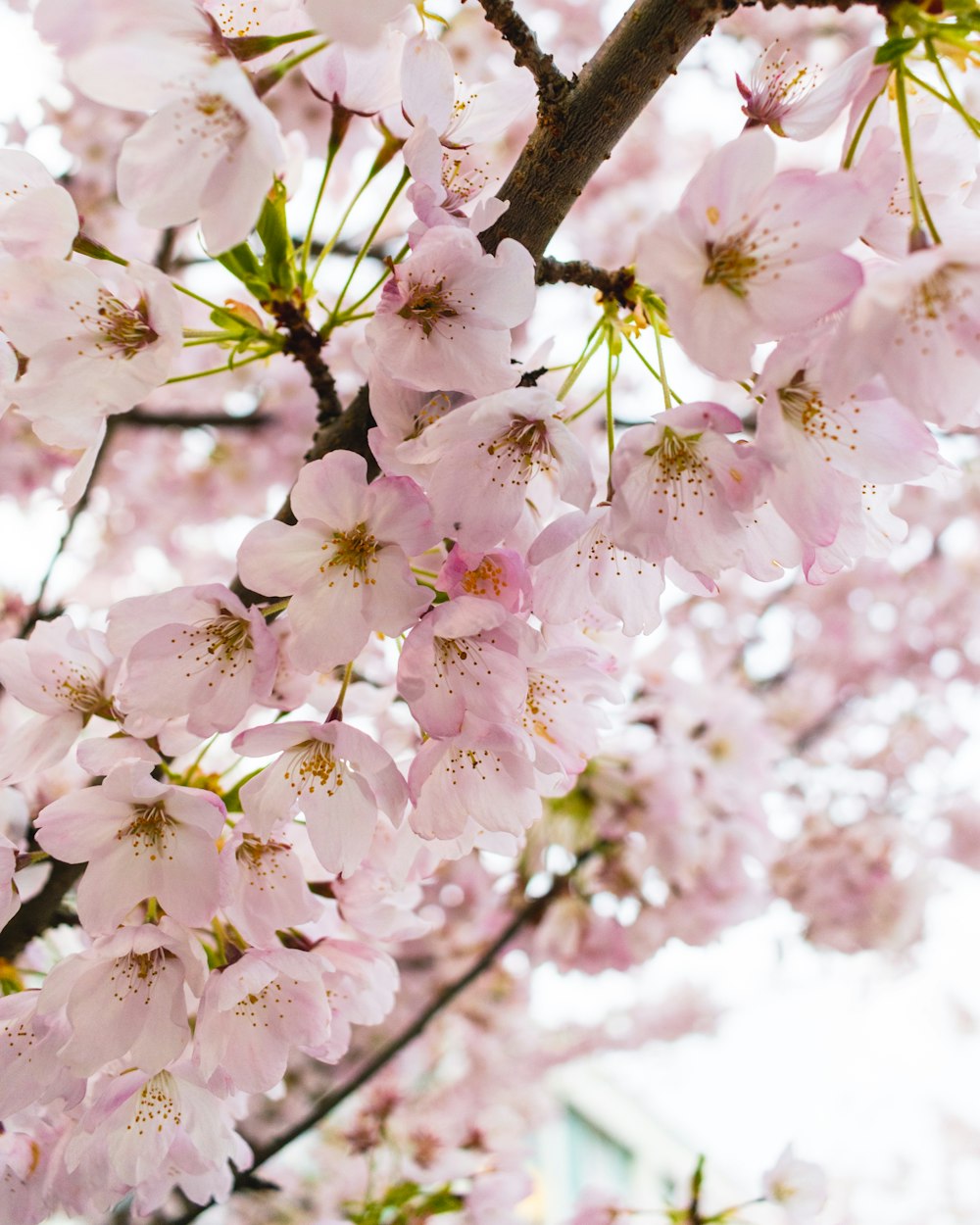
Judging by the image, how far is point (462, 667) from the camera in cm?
73

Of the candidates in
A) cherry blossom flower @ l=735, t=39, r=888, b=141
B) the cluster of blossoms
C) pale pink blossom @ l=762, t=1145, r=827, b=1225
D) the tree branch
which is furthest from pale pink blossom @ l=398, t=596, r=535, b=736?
pale pink blossom @ l=762, t=1145, r=827, b=1225

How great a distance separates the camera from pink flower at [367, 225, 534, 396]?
0.71m

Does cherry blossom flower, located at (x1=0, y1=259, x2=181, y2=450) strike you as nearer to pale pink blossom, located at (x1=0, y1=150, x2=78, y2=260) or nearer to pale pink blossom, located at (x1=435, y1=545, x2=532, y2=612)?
pale pink blossom, located at (x1=0, y1=150, x2=78, y2=260)

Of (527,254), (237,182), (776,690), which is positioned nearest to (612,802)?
(527,254)

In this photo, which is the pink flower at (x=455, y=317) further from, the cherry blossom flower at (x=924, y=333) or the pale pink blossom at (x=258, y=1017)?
the pale pink blossom at (x=258, y=1017)

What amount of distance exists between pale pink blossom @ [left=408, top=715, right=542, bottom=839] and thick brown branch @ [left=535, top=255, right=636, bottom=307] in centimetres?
38

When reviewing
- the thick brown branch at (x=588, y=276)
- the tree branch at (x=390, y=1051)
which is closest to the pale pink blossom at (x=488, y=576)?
the thick brown branch at (x=588, y=276)

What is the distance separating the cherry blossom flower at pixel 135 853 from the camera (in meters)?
0.76

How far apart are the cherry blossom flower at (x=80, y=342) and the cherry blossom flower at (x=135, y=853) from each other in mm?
276

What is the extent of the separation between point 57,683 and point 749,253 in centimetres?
67

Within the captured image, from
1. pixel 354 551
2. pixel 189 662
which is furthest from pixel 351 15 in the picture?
pixel 189 662

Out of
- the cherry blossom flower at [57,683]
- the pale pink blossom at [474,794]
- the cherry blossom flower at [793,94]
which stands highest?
the cherry blossom flower at [793,94]

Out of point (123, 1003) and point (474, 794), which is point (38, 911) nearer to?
point (123, 1003)

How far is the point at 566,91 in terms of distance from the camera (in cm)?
76
